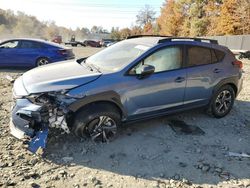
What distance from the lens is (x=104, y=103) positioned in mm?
5035

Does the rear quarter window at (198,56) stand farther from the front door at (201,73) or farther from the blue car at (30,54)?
the blue car at (30,54)

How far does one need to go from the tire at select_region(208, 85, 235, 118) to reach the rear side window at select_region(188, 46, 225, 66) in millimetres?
627

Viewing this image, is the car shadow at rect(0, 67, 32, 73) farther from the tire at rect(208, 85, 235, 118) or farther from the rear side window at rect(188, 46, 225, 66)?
the tire at rect(208, 85, 235, 118)

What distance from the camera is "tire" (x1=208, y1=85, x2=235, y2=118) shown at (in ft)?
21.2

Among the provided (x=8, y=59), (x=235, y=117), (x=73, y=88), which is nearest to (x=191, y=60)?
(x=235, y=117)

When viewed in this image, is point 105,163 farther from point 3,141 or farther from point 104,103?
point 3,141

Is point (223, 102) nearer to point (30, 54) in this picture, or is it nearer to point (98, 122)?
point (98, 122)

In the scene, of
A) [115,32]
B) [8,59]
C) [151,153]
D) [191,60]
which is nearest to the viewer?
[151,153]

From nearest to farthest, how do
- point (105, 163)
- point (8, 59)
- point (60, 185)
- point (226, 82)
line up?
point (60, 185) < point (105, 163) < point (226, 82) < point (8, 59)

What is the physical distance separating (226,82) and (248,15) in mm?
35940

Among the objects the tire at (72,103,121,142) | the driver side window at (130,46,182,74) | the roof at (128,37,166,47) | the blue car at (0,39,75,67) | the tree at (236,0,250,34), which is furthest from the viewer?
the tree at (236,0,250,34)

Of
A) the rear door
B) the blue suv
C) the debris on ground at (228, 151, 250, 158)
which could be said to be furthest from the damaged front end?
the debris on ground at (228, 151, 250, 158)

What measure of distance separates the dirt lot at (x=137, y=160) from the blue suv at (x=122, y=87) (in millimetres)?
282

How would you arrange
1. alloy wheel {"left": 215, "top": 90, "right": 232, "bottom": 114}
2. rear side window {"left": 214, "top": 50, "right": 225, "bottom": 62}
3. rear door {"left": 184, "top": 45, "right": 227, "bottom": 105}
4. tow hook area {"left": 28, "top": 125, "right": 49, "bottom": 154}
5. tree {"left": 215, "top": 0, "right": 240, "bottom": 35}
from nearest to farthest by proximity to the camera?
tow hook area {"left": 28, "top": 125, "right": 49, "bottom": 154}, rear door {"left": 184, "top": 45, "right": 227, "bottom": 105}, rear side window {"left": 214, "top": 50, "right": 225, "bottom": 62}, alloy wheel {"left": 215, "top": 90, "right": 232, "bottom": 114}, tree {"left": 215, "top": 0, "right": 240, "bottom": 35}
